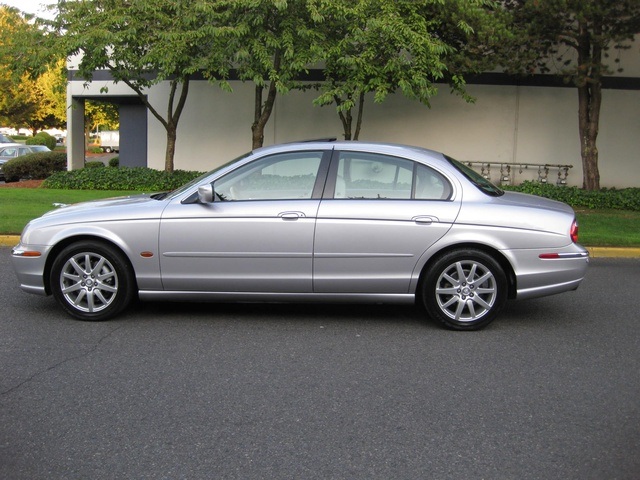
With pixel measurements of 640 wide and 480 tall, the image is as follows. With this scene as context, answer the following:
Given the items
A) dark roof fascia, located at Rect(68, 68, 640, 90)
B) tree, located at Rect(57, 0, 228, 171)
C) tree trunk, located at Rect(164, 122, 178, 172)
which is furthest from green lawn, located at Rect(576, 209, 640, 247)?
tree trunk, located at Rect(164, 122, 178, 172)

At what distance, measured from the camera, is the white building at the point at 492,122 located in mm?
19734

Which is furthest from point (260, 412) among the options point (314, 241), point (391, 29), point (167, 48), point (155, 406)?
point (167, 48)

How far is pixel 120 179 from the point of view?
19.6 m

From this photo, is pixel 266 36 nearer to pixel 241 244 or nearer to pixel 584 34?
pixel 584 34

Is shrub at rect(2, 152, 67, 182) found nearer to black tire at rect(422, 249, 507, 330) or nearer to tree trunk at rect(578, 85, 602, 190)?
tree trunk at rect(578, 85, 602, 190)

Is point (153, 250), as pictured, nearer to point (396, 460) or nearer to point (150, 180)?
point (396, 460)

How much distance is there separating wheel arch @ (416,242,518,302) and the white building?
1384 centimetres

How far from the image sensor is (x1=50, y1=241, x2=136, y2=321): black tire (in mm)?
6680

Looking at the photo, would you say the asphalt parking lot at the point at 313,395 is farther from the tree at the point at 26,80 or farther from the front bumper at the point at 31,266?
the tree at the point at 26,80

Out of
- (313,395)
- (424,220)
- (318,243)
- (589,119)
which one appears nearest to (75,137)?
(589,119)

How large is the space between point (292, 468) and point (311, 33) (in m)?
12.8

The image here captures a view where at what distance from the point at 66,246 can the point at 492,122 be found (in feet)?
50.2

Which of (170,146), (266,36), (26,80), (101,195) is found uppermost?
(26,80)

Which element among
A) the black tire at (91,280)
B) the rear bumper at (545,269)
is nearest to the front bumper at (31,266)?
the black tire at (91,280)
